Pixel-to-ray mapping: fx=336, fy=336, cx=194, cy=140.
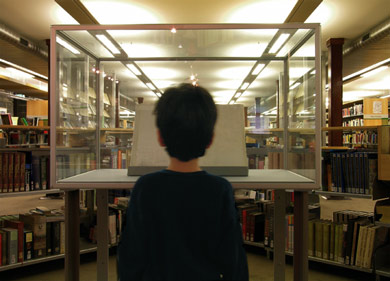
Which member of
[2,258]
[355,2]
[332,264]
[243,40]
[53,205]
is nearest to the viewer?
[243,40]

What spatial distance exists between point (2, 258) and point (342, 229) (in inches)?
110

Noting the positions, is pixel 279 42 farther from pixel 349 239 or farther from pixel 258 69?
pixel 349 239

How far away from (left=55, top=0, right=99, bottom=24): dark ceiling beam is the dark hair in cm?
368

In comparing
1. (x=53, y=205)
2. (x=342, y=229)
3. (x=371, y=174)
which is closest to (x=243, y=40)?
(x=371, y=174)

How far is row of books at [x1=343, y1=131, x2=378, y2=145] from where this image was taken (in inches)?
281

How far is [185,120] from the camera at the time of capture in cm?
81

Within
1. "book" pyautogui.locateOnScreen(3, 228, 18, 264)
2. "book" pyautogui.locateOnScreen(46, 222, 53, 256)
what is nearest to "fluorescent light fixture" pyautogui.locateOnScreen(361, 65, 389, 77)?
"book" pyautogui.locateOnScreen(46, 222, 53, 256)

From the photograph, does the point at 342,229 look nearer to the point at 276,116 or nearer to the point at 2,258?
the point at 276,116

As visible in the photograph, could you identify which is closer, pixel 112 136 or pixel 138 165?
pixel 138 165

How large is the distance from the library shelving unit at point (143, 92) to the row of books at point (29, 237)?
4.04 ft

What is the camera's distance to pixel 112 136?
2.24 m

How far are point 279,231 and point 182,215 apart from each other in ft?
3.79

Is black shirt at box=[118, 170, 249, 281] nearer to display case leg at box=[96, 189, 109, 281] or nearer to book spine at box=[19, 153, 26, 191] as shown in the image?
display case leg at box=[96, 189, 109, 281]

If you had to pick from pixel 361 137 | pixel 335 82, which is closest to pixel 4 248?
pixel 335 82
